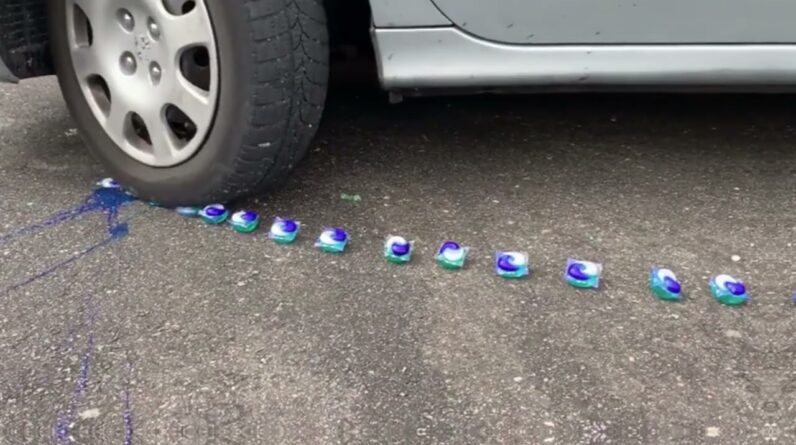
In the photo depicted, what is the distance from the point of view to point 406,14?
7.25 ft

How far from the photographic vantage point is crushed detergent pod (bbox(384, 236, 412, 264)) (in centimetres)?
230

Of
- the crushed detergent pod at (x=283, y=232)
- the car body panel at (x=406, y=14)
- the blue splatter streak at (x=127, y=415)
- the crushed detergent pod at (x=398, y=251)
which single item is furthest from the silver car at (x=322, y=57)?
the blue splatter streak at (x=127, y=415)

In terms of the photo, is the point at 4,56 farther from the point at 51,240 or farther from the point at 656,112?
the point at 656,112

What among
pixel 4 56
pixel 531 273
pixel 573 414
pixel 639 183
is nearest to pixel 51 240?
pixel 4 56

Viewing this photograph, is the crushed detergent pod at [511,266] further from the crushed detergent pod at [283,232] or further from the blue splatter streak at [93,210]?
the blue splatter streak at [93,210]

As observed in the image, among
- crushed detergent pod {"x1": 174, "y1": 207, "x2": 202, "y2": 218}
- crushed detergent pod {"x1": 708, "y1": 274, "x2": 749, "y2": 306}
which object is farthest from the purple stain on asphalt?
crushed detergent pod {"x1": 708, "y1": 274, "x2": 749, "y2": 306}

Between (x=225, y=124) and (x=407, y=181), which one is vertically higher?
(x=225, y=124)

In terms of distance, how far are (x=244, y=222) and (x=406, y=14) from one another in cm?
72

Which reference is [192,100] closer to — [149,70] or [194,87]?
[194,87]

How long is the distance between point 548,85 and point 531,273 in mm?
492

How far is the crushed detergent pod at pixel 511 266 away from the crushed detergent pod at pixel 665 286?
1.03 ft

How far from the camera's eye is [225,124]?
2.30m

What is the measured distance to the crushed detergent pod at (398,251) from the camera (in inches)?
90.5

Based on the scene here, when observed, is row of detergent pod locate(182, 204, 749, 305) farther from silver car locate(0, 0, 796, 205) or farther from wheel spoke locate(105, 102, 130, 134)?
wheel spoke locate(105, 102, 130, 134)
